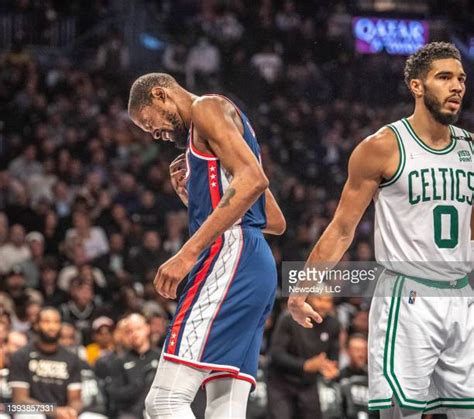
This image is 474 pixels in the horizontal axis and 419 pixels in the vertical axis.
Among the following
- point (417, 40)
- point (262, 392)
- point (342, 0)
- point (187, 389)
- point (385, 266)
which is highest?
point (342, 0)

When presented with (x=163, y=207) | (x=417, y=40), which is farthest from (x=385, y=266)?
(x=163, y=207)

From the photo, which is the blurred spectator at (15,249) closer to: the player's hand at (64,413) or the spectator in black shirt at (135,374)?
the spectator in black shirt at (135,374)

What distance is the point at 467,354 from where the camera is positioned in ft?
13.2

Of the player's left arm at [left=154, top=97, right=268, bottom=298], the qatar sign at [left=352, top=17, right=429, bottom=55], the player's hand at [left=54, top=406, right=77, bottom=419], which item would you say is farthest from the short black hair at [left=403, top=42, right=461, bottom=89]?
the player's hand at [left=54, top=406, right=77, bottom=419]

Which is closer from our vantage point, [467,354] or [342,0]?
[467,354]

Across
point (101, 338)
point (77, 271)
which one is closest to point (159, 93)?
point (101, 338)

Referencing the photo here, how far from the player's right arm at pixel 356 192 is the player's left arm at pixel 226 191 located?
1.99 ft

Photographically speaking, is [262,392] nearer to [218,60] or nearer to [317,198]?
[317,198]

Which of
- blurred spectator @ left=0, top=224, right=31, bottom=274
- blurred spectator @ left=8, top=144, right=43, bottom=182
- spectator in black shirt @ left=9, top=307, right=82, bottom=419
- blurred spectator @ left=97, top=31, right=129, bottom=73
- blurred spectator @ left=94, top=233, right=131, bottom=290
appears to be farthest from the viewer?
blurred spectator @ left=97, top=31, right=129, bottom=73

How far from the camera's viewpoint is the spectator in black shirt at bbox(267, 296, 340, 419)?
24.7ft

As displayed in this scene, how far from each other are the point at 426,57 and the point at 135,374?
405 centimetres

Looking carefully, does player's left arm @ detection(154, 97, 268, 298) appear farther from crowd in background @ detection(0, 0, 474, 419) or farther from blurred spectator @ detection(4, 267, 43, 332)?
blurred spectator @ detection(4, 267, 43, 332)

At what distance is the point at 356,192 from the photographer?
4172mm

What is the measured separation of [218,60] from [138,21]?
6.30 feet
